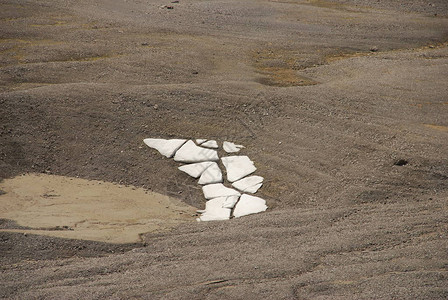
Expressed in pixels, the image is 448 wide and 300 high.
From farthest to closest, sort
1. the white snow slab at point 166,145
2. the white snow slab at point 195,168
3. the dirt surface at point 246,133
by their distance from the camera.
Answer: the white snow slab at point 166,145, the white snow slab at point 195,168, the dirt surface at point 246,133

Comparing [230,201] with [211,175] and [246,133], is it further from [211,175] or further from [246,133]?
[246,133]

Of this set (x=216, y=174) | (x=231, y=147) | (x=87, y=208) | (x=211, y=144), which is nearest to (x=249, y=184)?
(x=216, y=174)

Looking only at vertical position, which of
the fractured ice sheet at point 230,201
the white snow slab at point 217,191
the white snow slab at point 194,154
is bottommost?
the fractured ice sheet at point 230,201

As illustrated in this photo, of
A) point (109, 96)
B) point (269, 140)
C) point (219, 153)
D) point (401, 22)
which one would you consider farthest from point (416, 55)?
point (109, 96)

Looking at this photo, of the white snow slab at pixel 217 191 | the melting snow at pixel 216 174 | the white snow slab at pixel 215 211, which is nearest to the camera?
the white snow slab at pixel 215 211

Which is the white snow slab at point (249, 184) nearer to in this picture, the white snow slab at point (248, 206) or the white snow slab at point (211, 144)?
the white snow slab at point (248, 206)

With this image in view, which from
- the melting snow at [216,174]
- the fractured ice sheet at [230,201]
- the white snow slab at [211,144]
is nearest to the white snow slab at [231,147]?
the melting snow at [216,174]

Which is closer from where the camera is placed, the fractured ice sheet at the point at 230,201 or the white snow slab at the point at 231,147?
the fractured ice sheet at the point at 230,201
